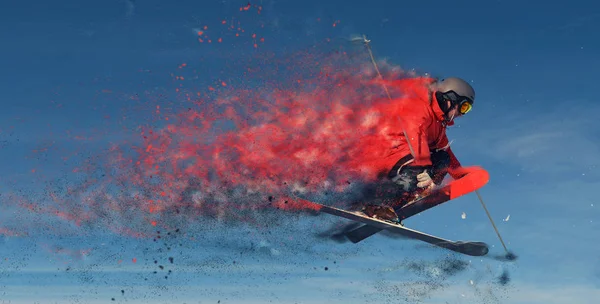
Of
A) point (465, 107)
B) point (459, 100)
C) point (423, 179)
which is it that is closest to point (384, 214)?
point (423, 179)

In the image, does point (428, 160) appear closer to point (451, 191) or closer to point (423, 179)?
point (423, 179)

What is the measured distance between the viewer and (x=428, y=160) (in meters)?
24.2

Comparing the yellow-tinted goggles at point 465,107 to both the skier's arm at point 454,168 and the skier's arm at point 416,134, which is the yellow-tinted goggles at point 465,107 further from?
the skier's arm at point 454,168

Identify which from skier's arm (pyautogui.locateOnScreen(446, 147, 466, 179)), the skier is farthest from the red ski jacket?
skier's arm (pyautogui.locateOnScreen(446, 147, 466, 179))

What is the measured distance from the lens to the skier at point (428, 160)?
938 inches

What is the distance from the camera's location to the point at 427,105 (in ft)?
78.7

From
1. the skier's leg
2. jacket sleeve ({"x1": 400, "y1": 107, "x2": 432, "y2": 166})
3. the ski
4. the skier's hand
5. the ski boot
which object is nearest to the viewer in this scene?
jacket sleeve ({"x1": 400, "y1": 107, "x2": 432, "y2": 166})

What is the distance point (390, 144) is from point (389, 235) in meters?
4.34

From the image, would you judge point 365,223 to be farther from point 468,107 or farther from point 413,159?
point 468,107

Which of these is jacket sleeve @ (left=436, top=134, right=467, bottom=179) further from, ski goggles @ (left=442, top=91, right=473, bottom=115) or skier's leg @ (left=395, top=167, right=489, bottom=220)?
ski goggles @ (left=442, top=91, right=473, bottom=115)

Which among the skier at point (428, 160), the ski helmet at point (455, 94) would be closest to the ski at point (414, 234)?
the skier at point (428, 160)

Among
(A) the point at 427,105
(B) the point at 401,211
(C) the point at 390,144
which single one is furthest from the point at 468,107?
(B) the point at 401,211

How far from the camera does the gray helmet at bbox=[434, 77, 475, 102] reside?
2397 cm

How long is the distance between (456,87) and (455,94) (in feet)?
0.81
